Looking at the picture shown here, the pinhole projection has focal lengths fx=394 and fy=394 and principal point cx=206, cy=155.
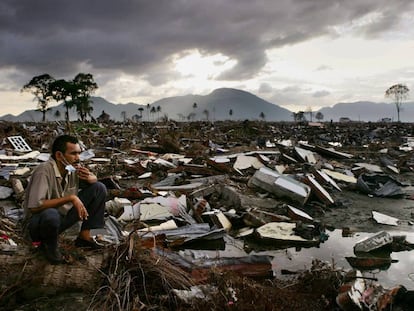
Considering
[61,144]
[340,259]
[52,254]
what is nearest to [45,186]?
[61,144]

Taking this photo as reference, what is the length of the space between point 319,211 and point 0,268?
509cm

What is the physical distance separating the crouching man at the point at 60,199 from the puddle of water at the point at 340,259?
2.00 metres

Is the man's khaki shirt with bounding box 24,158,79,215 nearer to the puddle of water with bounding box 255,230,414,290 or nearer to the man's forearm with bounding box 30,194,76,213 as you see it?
the man's forearm with bounding box 30,194,76,213

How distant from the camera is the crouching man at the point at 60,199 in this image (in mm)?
2885

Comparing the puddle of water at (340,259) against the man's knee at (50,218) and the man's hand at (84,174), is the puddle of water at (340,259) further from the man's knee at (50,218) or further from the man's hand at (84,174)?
the man's knee at (50,218)

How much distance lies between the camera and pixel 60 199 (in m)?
2.95

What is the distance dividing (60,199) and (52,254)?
1.33 ft

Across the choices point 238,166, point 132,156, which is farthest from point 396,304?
point 132,156

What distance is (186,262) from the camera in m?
3.60

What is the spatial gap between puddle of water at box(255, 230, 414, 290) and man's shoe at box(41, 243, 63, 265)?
221 centimetres

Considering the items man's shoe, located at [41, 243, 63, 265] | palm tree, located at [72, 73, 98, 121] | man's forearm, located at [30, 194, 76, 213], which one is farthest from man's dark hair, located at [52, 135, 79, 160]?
palm tree, located at [72, 73, 98, 121]

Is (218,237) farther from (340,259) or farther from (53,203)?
(53,203)

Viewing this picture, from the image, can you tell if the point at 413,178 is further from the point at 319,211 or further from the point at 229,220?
the point at 229,220

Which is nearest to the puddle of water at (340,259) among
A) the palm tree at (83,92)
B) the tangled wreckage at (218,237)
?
the tangled wreckage at (218,237)
